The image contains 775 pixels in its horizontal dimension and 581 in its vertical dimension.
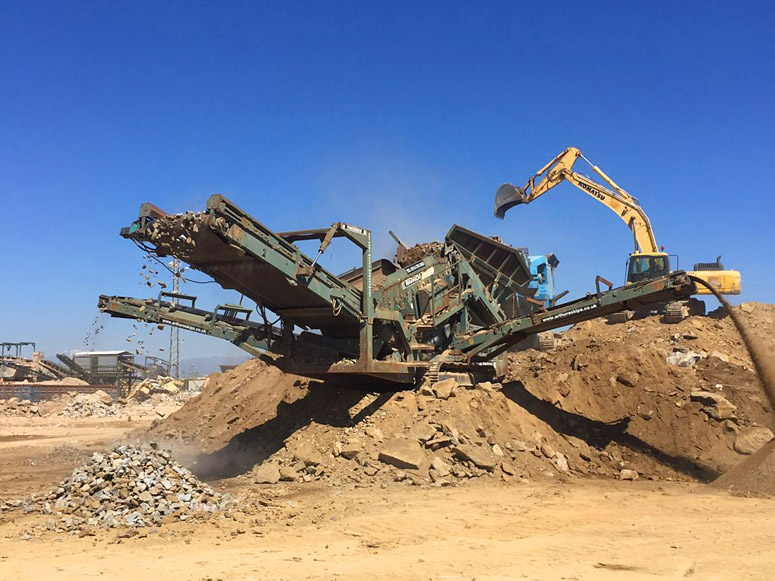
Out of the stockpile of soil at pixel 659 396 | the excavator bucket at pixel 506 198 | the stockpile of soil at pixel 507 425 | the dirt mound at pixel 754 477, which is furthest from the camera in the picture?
the excavator bucket at pixel 506 198

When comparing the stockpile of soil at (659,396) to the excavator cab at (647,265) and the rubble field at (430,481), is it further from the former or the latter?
the excavator cab at (647,265)

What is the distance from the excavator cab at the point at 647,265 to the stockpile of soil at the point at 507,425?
7.54 metres

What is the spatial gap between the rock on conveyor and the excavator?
18.2 meters

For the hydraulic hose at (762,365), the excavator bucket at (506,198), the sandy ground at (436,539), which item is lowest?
the sandy ground at (436,539)

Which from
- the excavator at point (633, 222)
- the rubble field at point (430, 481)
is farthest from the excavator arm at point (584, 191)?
the rubble field at point (430, 481)

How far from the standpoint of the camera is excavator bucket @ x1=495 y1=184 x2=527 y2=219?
25.7 metres

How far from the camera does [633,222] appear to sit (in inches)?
993

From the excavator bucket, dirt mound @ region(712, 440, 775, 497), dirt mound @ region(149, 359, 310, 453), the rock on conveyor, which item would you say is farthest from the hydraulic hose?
the excavator bucket

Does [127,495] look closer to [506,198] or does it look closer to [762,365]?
[762,365]

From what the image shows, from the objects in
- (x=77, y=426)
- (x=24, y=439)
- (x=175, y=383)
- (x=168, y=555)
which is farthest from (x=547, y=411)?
(x=175, y=383)

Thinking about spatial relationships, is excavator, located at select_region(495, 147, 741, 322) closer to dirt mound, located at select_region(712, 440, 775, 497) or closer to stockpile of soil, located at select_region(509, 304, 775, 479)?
stockpile of soil, located at select_region(509, 304, 775, 479)

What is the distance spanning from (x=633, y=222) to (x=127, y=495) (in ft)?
72.9

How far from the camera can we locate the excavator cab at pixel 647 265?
23.4 meters

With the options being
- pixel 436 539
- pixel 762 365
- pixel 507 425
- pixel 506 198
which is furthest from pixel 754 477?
pixel 506 198
